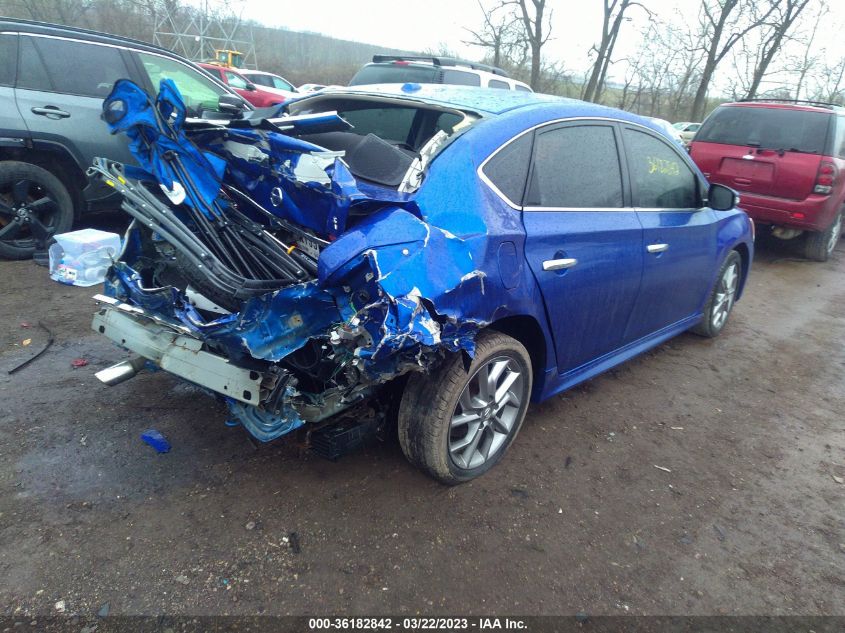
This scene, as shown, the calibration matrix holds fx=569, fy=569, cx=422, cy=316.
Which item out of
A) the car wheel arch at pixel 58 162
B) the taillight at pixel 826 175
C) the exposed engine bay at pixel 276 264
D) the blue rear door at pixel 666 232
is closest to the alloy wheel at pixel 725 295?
the blue rear door at pixel 666 232

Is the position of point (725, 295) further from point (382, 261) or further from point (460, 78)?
point (460, 78)

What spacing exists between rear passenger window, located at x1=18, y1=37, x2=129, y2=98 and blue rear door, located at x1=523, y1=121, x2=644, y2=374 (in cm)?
400

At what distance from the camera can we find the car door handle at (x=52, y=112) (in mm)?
4839

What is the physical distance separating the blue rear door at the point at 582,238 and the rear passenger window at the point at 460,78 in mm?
4750

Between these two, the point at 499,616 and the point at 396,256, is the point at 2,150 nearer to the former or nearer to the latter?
the point at 396,256

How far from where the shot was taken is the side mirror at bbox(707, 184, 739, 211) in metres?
4.11

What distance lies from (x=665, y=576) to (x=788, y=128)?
281 inches

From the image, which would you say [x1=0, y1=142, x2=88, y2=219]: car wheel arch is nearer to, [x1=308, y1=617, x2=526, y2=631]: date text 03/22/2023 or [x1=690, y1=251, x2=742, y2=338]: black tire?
[x1=308, y1=617, x2=526, y2=631]: date text 03/22/2023

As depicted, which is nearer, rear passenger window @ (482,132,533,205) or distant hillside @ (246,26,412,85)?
rear passenger window @ (482,132,533,205)

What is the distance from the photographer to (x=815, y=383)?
173 inches

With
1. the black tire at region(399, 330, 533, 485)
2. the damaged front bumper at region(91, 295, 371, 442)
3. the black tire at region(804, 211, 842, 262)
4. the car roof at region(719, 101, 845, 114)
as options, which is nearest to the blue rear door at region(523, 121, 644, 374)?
the black tire at region(399, 330, 533, 485)

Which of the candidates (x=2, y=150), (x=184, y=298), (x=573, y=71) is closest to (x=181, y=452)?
(x=184, y=298)

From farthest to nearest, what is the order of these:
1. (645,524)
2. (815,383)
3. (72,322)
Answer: (815,383), (72,322), (645,524)

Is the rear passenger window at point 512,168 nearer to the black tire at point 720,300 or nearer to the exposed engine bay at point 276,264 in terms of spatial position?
the exposed engine bay at point 276,264
